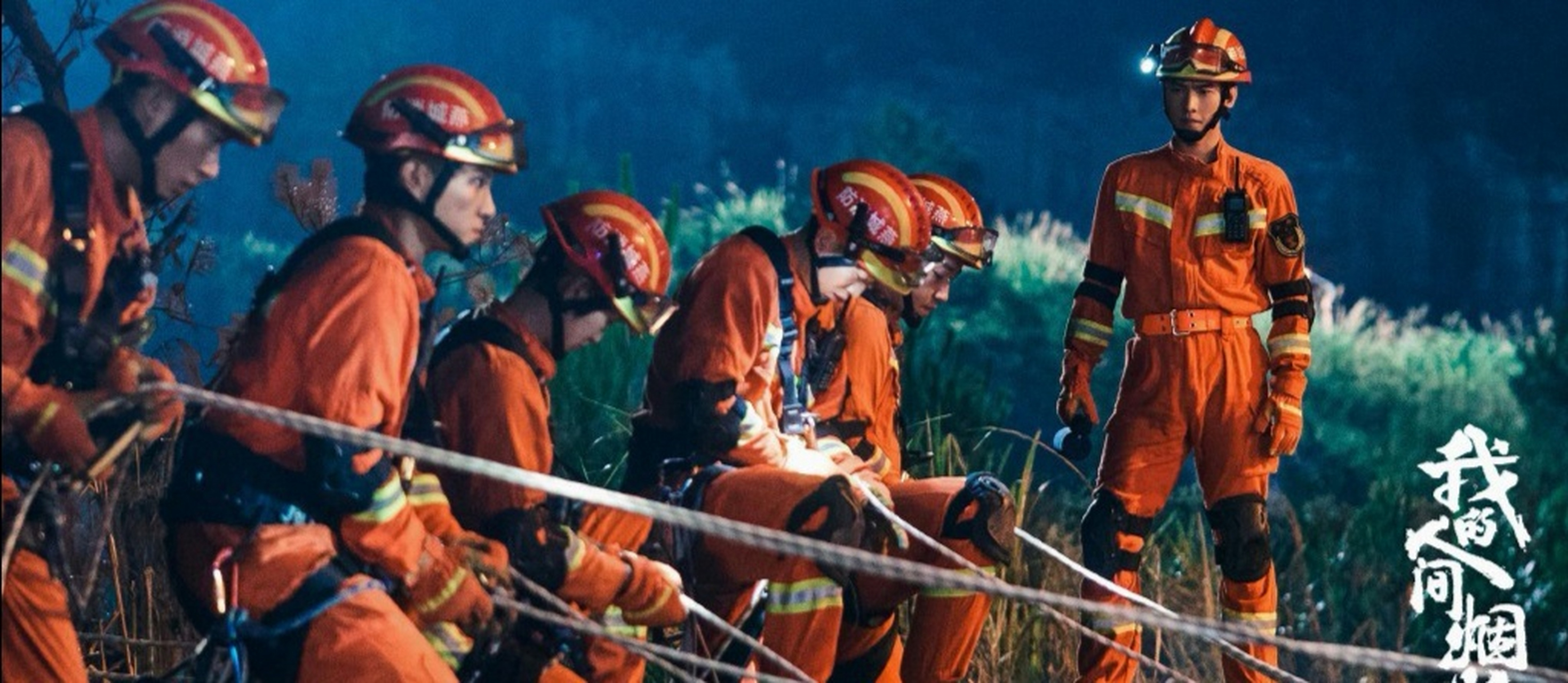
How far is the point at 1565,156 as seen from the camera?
863 inches

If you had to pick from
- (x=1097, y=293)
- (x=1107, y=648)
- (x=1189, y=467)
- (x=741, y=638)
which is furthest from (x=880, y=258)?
(x=1189, y=467)

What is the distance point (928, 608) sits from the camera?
634 cm

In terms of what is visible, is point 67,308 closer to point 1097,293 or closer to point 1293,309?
point 1097,293

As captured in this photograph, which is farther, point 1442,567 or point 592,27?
point 592,27

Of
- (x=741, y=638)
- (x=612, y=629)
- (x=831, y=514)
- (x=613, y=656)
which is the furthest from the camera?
(x=831, y=514)

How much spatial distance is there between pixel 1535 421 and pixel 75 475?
12.0m

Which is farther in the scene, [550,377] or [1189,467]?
[1189,467]

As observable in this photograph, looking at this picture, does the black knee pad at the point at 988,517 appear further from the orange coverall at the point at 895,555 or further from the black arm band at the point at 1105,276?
the black arm band at the point at 1105,276

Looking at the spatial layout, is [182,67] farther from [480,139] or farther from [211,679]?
[211,679]

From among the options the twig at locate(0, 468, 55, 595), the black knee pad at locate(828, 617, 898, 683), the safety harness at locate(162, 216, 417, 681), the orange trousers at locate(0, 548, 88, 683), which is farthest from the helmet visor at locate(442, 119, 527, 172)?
the black knee pad at locate(828, 617, 898, 683)

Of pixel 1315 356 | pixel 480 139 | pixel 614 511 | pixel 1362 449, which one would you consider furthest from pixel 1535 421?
pixel 480 139

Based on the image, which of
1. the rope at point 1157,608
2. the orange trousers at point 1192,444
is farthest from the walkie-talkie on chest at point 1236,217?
the rope at point 1157,608

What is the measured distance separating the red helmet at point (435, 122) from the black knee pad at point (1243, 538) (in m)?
2.91

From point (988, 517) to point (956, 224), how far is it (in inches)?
49.2
